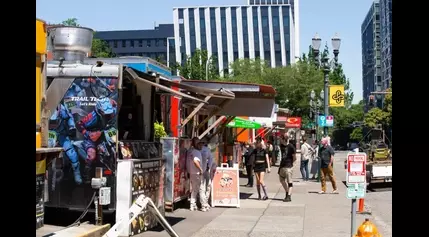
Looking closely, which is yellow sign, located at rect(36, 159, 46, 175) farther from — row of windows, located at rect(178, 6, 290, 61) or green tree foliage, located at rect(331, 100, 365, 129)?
row of windows, located at rect(178, 6, 290, 61)

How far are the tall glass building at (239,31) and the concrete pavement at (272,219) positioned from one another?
116 m

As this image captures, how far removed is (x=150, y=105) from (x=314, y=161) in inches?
618

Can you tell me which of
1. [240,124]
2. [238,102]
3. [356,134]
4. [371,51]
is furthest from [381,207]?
[371,51]

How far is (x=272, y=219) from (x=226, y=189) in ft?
7.70

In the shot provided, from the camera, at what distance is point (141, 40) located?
136 meters

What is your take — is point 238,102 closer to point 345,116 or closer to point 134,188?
point 134,188

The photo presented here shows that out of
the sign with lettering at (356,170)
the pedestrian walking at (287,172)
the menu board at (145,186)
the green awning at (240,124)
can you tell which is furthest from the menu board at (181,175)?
the green awning at (240,124)

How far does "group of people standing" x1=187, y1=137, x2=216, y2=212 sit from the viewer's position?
13883mm

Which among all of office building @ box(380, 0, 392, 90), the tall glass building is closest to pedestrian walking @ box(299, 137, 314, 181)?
office building @ box(380, 0, 392, 90)

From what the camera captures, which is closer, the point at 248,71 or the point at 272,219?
the point at 272,219

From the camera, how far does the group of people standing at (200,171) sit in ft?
45.5

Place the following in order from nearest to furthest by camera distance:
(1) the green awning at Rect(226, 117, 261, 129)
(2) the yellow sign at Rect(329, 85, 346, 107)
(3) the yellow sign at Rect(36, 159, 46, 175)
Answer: (3) the yellow sign at Rect(36, 159, 46, 175)
(1) the green awning at Rect(226, 117, 261, 129)
(2) the yellow sign at Rect(329, 85, 346, 107)

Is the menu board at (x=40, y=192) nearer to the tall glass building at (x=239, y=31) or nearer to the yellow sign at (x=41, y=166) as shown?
the yellow sign at (x=41, y=166)
